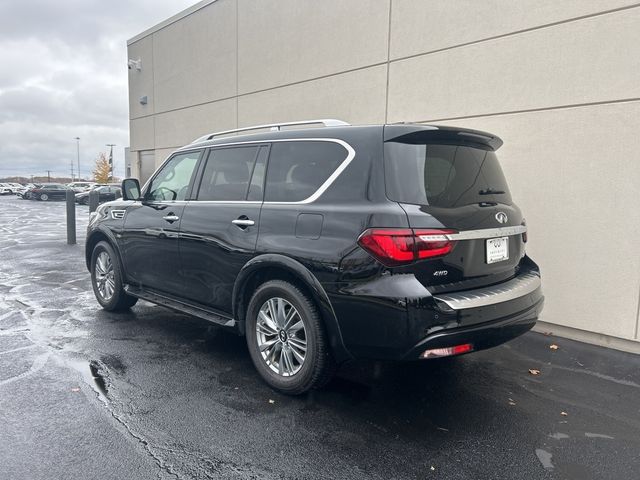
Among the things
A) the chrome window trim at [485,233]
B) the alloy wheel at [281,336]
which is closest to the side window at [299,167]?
the alloy wheel at [281,336]

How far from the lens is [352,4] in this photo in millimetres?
7469

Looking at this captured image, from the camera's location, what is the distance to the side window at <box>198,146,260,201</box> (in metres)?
→ 4.16

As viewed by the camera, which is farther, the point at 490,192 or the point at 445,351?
the point at 490,192

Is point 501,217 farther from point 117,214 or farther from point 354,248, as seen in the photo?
point 117,214

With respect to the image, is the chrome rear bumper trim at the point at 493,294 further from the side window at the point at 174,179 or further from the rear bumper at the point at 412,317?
the side window at the point at 174,179

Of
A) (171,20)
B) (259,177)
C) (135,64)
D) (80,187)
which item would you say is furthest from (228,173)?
(80,187)

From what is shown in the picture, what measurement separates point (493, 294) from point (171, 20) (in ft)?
37.8

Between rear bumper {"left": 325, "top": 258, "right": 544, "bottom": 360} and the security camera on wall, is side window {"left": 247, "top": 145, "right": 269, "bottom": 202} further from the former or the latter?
the security camera on wall

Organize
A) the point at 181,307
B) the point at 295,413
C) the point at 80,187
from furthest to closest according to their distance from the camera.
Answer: the point at 80,187 < the point at 181,307 < the point at 295,413

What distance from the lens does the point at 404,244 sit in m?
2.98

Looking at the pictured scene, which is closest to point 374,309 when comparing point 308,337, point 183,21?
point 308,337

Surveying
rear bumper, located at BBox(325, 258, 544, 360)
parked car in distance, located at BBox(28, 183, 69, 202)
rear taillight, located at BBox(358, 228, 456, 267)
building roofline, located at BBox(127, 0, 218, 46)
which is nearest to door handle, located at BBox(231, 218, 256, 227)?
rear bumper, located at BBox(325, 258, 544, 360)

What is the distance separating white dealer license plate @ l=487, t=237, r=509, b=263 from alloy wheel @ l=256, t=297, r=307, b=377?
1.38 metres

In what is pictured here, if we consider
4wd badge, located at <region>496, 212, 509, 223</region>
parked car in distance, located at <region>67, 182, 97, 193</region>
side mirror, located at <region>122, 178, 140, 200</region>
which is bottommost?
parked car in distance, located at <region>67, 182, 97, 193</region>
